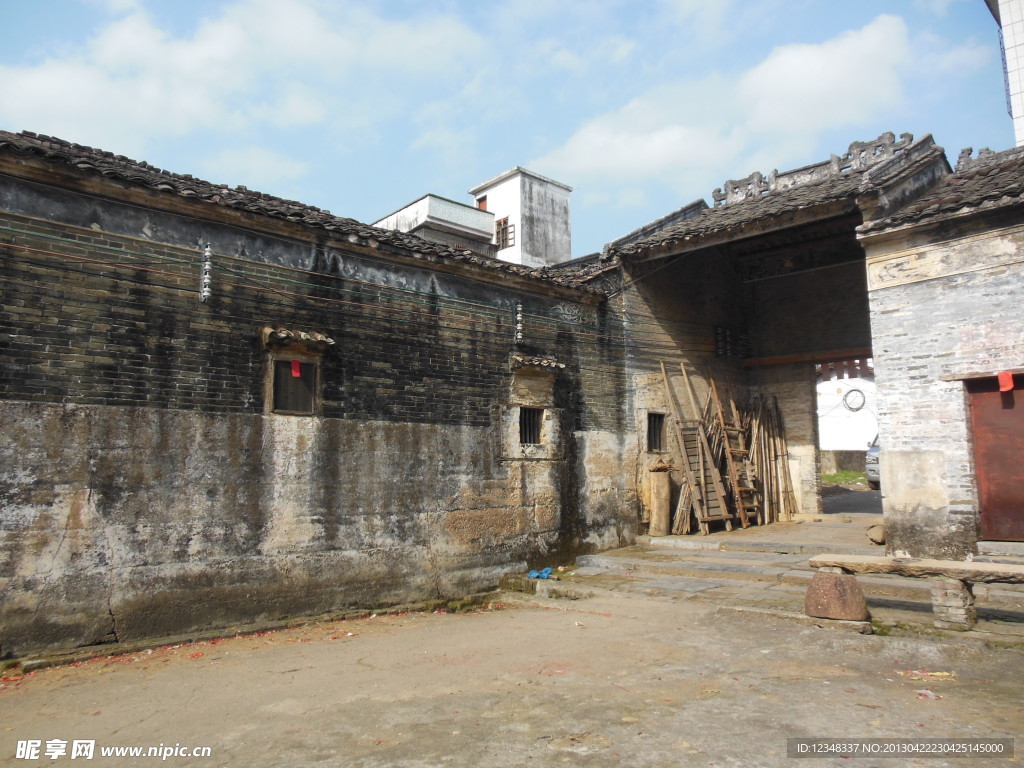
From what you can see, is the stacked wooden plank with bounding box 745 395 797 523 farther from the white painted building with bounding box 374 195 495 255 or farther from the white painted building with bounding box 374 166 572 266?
the white painted building with bounding box 374 166 572 266

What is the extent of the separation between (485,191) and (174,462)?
2590 centimetres

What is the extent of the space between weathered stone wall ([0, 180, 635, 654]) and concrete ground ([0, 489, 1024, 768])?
679 millimetres

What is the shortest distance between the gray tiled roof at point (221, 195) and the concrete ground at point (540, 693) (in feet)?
14.6

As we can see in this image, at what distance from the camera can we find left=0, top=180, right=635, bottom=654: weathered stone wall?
6.18 meters

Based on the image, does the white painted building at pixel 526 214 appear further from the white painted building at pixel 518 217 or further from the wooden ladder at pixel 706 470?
the wooden ladder at pixel 706 470

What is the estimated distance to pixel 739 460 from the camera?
13055mm

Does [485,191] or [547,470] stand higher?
[485,191]

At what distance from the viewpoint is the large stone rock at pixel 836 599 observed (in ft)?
21.4

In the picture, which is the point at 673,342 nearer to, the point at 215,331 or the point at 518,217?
the point at 215,331

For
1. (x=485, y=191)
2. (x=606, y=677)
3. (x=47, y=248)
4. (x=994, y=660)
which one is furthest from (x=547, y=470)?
(x=485, y=191)

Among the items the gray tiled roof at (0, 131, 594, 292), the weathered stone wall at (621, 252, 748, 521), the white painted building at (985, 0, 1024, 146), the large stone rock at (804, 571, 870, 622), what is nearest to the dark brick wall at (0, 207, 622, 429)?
the gray tiled roof at (0, 131, 594, 292)

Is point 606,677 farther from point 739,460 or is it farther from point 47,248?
point 739,460

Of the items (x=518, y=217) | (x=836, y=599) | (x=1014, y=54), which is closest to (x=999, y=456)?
(x=836, y=599)

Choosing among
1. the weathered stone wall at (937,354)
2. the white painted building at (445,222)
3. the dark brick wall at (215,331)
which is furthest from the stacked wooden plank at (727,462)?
the white painted building at (445,222)
